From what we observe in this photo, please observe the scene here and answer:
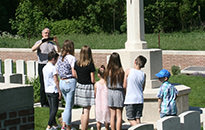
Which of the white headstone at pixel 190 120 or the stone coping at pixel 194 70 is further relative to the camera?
the stone coping at pixel 194 70

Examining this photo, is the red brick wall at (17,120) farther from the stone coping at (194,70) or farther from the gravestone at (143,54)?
the stone coping at (194,70)

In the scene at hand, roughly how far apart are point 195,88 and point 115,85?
5623 mm

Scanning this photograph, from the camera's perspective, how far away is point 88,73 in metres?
7.43

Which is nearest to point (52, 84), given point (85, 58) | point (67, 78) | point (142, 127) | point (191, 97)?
point (67, 78)

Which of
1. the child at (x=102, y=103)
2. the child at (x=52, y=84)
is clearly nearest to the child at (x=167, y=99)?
the child at (x=102, y=103)

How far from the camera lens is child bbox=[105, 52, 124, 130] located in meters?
7.10

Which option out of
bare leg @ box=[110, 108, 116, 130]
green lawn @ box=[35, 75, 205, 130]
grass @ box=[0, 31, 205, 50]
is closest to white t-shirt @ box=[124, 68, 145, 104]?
bare leg @ box=[110, 108, 116, 130]

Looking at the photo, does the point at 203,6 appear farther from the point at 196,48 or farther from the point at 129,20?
the point at 129,20

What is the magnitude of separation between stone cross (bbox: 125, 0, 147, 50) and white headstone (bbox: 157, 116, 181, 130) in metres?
3.81

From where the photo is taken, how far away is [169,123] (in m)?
4.67

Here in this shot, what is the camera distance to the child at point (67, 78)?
25.0 ft

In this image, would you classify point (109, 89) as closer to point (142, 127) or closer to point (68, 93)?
point (68, 93)

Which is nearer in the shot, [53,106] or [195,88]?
[53,106]

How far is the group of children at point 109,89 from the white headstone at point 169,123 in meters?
2.31
